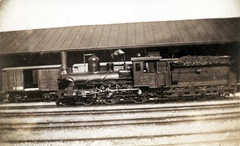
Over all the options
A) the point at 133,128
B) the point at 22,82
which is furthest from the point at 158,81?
the point at 22,82

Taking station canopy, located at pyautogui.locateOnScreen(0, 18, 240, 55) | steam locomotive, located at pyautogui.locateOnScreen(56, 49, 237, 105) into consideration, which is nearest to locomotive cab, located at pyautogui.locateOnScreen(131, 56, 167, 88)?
steam locomotive, located at pyautogui.locateOnScreen(56, 49, 237, 105)

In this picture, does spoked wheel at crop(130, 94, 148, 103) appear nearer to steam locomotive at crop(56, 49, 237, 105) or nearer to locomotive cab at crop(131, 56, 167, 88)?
steam locomotive at crop(56, 49, 237, 105)

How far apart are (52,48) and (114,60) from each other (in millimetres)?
4568

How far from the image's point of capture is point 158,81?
39.2 feet

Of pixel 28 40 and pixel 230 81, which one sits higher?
pixel 28 40

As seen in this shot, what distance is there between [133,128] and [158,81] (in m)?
4.58

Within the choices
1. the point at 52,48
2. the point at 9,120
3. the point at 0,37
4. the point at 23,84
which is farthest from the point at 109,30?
the point at 9,120

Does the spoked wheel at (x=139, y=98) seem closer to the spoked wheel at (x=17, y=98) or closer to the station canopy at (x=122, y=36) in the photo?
the station canopy at (x=122, y=36)

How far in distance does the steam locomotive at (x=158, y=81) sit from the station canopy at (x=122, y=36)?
2470 millimetres

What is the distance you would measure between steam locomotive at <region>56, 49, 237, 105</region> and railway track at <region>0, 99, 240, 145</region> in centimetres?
193

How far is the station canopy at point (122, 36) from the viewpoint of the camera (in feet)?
47.8

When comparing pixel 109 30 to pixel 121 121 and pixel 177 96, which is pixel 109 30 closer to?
pixel 177 96

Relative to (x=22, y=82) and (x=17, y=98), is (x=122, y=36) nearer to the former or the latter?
(x=22, y=82)

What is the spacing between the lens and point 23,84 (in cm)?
1509
